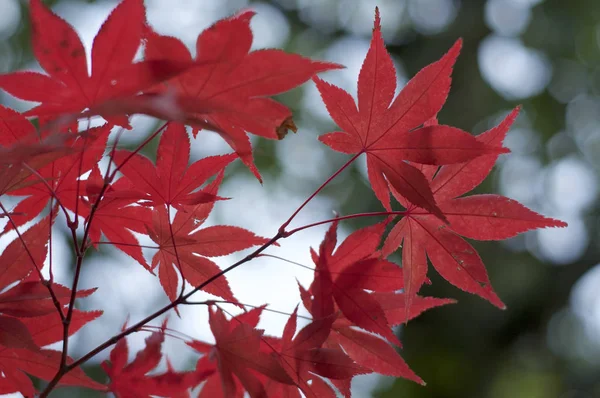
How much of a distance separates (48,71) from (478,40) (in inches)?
→ 172

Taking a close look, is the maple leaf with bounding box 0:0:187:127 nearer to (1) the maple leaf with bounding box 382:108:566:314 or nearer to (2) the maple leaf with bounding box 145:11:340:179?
(2) the maple leaf with bounding box 145:11:340:179

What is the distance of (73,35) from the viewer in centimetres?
42

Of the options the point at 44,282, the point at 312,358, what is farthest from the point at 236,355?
the point at 44,282

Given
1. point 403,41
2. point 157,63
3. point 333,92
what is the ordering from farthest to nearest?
point 403,41, point 333,92, point 157,63

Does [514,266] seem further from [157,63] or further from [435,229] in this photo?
[157,63]

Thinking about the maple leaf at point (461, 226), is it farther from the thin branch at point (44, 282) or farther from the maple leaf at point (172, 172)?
the thin branch at point (44, 282)

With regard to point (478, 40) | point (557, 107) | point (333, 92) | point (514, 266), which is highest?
point (478, 40)

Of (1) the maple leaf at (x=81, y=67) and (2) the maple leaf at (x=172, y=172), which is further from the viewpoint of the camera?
(2) the maple leaf at (x=172, y=172)

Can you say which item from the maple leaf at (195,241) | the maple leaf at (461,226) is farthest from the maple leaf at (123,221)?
the maple leaf at (461,226)

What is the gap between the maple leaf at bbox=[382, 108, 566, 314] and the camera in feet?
1.82

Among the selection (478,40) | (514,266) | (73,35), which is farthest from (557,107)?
(73,35)

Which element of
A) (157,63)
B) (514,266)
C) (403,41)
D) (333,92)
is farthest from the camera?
(403,41)

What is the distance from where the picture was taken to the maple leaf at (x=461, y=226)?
21.8 inches

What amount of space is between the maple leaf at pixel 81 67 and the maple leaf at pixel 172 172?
4.3 inches
